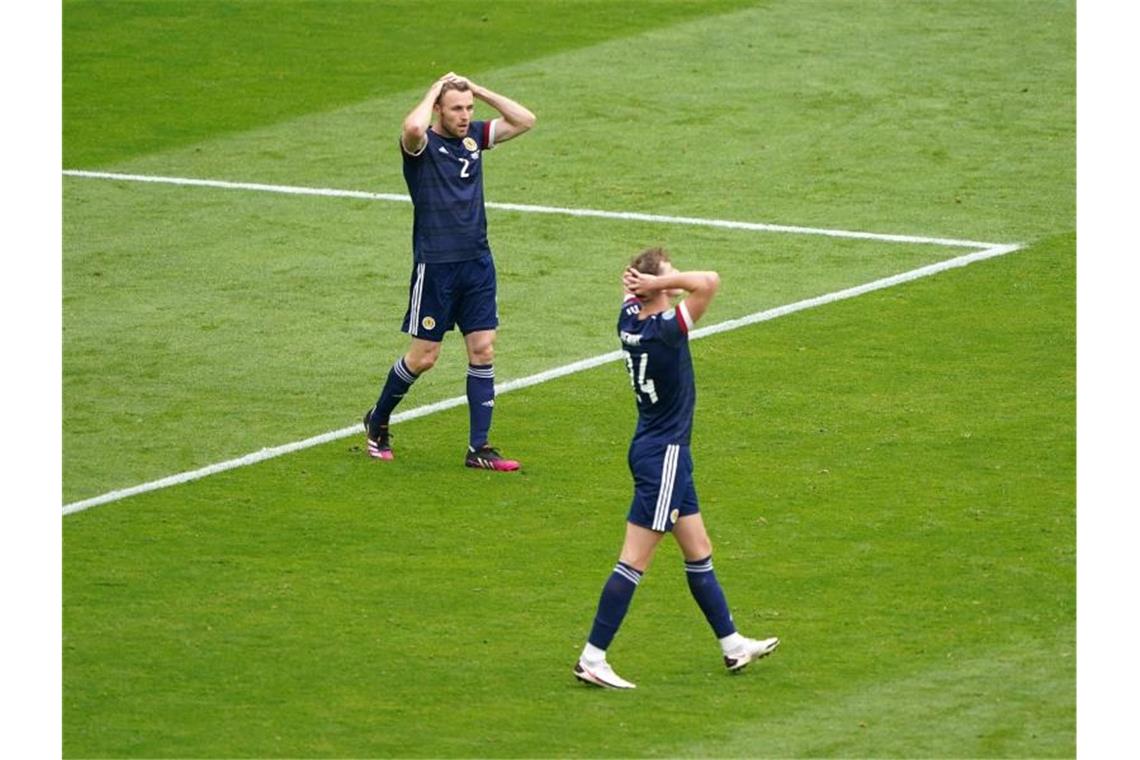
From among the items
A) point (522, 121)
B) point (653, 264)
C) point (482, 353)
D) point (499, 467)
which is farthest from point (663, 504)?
Result: point (522, 121)

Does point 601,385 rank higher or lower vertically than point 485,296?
lower

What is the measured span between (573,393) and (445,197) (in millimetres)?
2365

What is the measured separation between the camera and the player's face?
46.7 feet

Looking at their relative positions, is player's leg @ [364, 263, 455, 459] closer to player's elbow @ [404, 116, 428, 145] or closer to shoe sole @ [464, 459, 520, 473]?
shoe sole @ [464, 459, 520, 473]

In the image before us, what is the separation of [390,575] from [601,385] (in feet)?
13.4

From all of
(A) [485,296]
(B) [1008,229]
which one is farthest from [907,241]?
(A) [485,296]

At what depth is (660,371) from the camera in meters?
11.2

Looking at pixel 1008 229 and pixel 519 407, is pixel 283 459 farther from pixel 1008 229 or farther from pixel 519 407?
pixel 1008 229

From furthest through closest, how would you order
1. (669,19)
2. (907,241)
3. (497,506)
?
1. (669,19)
2. (907,241)
3. (497,506)

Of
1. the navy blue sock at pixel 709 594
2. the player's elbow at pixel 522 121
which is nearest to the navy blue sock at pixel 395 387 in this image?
the player's elbow at pixel 522 121

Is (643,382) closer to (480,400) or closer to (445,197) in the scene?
(480,400)

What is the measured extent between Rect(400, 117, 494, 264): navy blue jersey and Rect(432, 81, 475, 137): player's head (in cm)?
13

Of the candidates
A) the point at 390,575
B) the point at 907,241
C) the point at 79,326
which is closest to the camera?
the point at 390,575

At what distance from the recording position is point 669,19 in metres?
27.8
